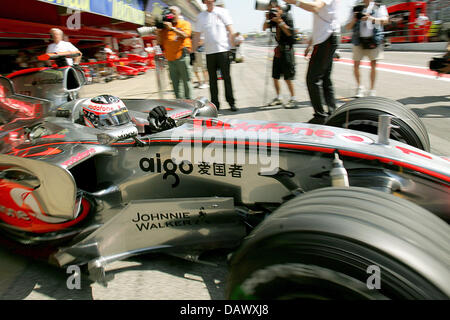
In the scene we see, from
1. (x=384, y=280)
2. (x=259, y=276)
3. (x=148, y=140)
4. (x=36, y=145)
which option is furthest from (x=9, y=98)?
(x=384, y=280)

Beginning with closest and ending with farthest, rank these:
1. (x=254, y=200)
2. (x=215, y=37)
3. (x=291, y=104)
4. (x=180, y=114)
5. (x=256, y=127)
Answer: (x=254, y=200), (x=256, y=127), (x=180, y=114), (x=215, y=37), (x=291, y=104)

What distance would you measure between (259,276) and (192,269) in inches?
34.6

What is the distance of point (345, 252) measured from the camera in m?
1.04

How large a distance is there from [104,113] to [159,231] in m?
1.33

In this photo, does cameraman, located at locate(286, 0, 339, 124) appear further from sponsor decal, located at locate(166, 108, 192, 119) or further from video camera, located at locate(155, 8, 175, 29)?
video camera, located at locate(155, 8, 175, 29)

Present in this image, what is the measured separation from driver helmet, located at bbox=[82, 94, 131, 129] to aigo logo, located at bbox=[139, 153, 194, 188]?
95 centimetres

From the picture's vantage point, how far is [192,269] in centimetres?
195

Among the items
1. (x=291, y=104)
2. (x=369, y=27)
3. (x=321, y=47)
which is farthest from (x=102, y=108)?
(x=369, y=27)

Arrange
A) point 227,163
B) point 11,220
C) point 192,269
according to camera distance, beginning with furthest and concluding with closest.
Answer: point 11,220 < point 192,269 < point 227,163

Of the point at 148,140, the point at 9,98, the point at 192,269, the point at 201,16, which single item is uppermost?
the point at 201,16

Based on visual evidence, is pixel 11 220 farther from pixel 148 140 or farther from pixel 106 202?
pixel 148 140

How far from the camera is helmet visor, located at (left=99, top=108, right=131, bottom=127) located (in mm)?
2732

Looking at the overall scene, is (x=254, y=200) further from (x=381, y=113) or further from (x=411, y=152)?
(x=381, y=113)

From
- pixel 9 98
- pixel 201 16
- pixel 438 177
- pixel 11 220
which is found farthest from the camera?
pixel 201 16
